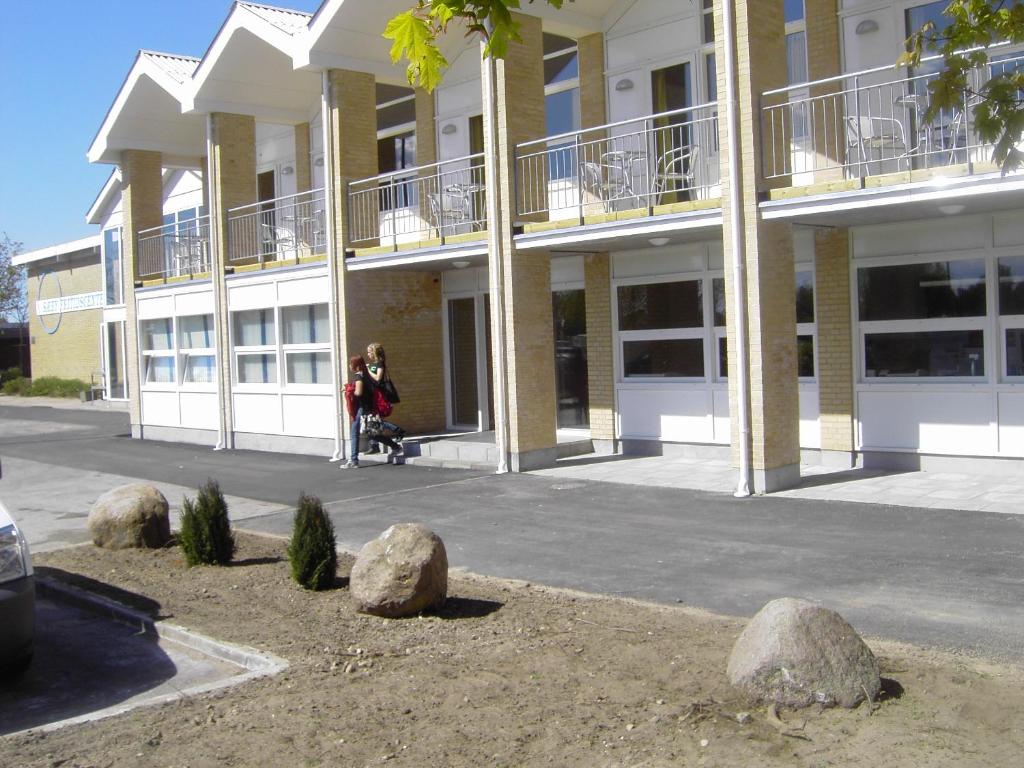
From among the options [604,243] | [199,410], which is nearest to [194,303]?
[199,410]

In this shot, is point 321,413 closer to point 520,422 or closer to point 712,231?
point 520,422

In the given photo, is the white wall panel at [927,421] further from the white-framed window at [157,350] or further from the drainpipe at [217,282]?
the white-framed window at [157,350]

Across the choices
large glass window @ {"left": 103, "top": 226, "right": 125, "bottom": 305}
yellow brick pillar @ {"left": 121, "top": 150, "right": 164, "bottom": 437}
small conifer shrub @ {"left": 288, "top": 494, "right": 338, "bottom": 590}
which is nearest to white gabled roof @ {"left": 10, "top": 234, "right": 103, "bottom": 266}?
large glass window @ {"left": 103, "top": 226, "right": 125, "bottom": 305}

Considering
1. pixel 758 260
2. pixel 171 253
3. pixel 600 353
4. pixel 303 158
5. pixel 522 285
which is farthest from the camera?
pixel 171 253

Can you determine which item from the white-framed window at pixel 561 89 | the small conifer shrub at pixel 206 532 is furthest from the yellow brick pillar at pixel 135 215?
the small conifer shrub at pixel 206 532

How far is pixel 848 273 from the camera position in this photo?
13.4 m

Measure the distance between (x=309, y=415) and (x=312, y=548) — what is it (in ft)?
35.3

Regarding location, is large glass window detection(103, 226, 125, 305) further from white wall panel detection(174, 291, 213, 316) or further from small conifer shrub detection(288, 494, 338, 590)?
small conifer shrub detection(288, 494, 338, 590)

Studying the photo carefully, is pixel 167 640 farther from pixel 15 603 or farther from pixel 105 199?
pixel 105 199

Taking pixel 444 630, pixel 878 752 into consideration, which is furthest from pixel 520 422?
pixel 878 752

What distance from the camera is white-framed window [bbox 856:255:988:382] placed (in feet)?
41.3

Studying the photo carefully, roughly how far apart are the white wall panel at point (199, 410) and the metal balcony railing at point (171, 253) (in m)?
2.69

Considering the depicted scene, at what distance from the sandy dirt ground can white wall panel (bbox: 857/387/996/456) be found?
6796mm

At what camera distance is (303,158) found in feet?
70.7
